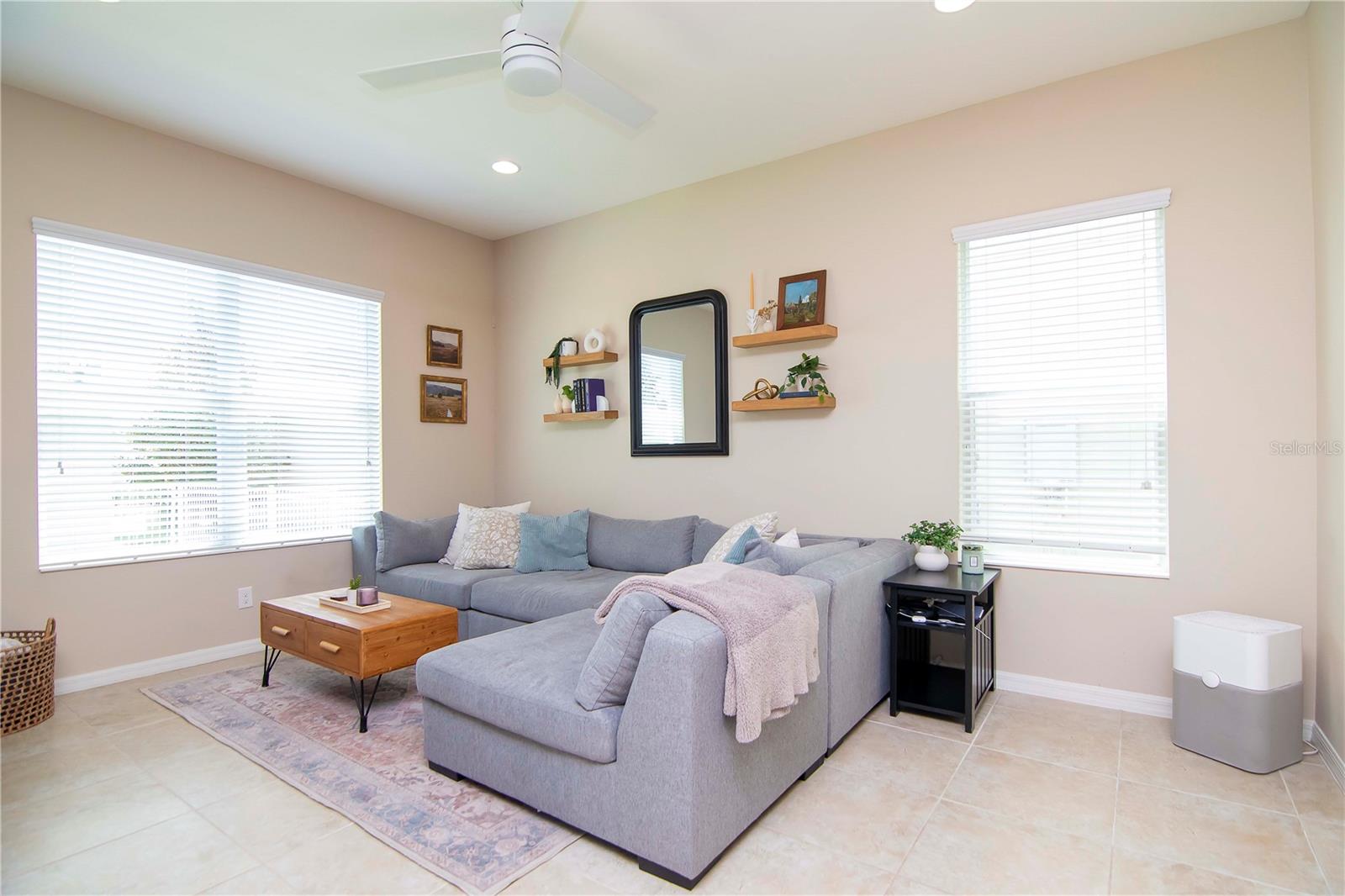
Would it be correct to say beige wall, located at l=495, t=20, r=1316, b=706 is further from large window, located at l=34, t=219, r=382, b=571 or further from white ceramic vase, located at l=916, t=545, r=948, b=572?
large window, located at l=34, t=219, r=382, b=571

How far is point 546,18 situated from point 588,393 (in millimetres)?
2670

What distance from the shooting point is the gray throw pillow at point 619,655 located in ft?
6.16

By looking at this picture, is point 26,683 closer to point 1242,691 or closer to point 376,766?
point 376,766

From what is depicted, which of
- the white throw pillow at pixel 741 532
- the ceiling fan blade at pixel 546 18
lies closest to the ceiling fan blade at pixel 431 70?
the ceiling fan blade at pixel 546 18

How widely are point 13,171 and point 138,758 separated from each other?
276 cm

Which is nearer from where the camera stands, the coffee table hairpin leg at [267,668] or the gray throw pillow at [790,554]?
the gray throw pillow at [790,554]

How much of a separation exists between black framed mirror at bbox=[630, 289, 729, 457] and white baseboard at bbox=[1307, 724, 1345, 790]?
2.83m

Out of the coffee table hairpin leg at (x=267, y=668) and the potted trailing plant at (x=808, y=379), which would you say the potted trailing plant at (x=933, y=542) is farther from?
the coffee table hairpin leg at (x=267, y=668)

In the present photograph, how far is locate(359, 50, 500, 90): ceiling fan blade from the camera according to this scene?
2.30 m

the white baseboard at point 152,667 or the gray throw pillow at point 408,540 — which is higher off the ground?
the gray throw pillow at point 408,540

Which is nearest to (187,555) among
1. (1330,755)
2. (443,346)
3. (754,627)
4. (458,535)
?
(458,535)

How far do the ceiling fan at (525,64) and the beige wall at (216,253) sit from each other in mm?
2075

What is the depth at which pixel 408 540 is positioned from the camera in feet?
14.0

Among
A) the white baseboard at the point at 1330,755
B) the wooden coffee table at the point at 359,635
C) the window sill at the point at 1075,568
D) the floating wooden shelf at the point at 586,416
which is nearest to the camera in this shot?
the white baseboard at the point at 1330,755
